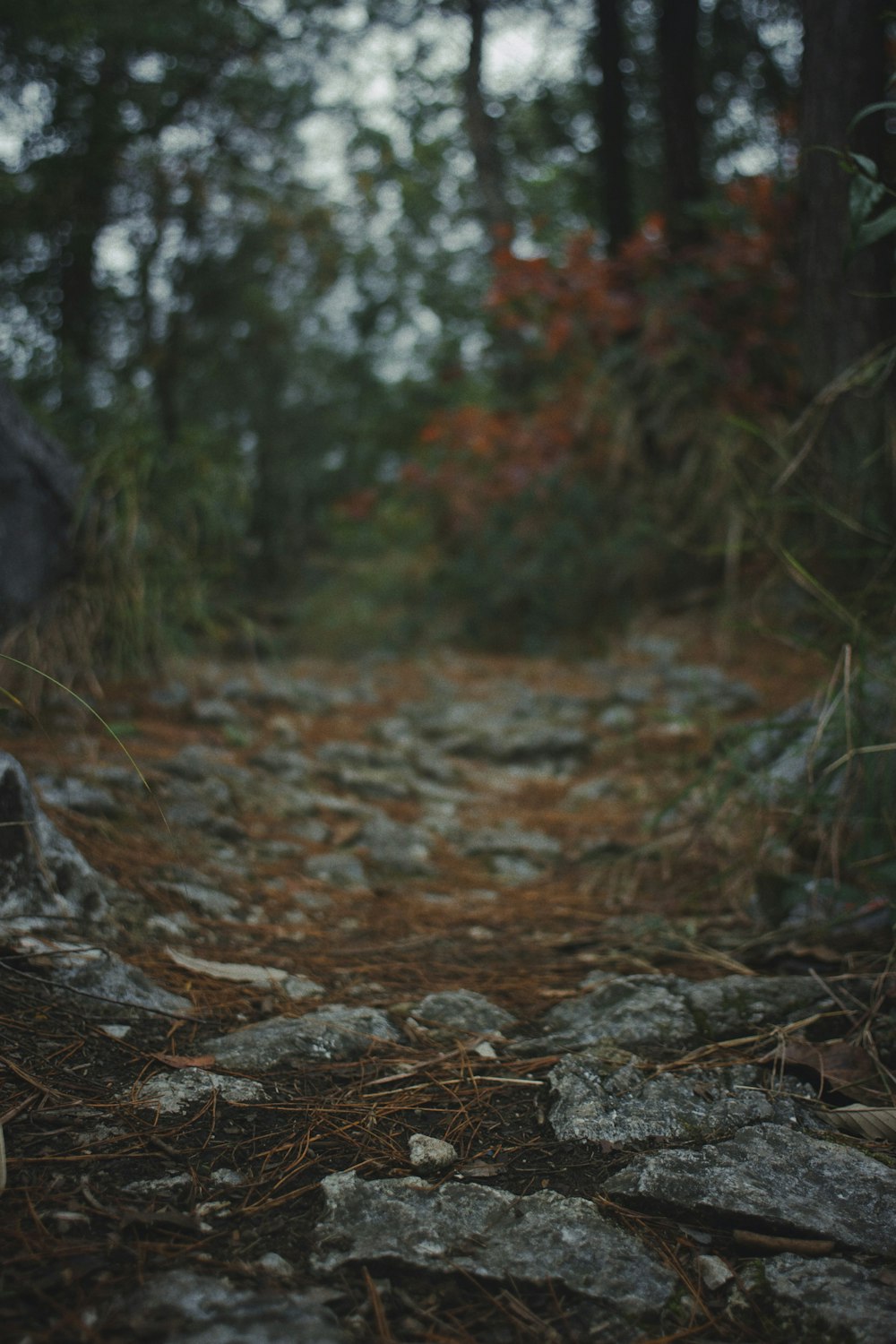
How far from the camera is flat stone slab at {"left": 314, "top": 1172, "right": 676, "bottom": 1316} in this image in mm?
820

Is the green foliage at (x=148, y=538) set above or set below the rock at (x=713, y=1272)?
above

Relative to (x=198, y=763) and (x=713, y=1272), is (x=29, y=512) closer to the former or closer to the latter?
(x=198, y=763)

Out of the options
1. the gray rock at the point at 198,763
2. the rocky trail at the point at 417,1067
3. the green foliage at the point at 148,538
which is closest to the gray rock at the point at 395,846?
the rocky trail at the point at 417,1067

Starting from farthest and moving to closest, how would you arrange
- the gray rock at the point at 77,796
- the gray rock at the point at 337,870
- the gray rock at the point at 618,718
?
the gray rock at the point at 618,718, the gray rock at the point at 337,870, the gray rock at the point at 77,796

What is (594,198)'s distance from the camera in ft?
19.8

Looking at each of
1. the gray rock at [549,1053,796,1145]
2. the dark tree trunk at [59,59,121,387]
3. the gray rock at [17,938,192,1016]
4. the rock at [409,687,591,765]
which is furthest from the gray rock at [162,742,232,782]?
the dark tree trunk at [59,59,121,387]

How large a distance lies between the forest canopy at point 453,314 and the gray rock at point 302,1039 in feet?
3.76

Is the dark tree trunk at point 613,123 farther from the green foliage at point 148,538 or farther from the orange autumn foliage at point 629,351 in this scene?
the green foliage at point 148,538

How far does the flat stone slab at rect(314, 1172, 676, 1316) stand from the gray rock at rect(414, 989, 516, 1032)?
0.41 m

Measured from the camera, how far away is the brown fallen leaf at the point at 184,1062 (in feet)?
3.71

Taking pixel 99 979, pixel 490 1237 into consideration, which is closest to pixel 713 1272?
pixel 490 1237

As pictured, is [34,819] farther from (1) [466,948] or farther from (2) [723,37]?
(2) [723,37]

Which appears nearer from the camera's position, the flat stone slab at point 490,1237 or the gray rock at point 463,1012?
the flat stone slab at point 490,1237

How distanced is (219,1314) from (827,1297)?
530mm
